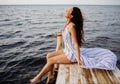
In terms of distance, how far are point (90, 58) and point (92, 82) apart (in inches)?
40.9

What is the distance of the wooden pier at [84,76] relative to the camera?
A: 490 centimetres

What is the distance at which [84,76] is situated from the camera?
17.0 ft

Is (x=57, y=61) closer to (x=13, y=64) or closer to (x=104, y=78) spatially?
(x=104, y=78)

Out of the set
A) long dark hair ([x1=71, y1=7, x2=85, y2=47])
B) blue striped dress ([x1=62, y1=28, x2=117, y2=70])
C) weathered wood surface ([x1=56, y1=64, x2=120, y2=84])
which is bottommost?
weathered wood surface ([x1=56, y1=64, x2=120, y2=84])

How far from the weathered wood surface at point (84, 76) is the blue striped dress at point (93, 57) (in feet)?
0.52

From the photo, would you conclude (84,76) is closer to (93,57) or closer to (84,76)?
(84,76)

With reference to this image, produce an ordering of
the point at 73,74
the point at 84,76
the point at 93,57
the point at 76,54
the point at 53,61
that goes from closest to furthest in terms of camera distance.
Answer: the point at 84,76
the point at 73,74
the point at 76,54
the point at 53,61
the point at 93,57

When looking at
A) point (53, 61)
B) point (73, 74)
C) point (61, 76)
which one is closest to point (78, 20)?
point (53, 61)

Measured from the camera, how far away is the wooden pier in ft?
16.1

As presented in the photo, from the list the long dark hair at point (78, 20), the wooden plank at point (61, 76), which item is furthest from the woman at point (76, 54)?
the wooden plank at point (61, 76)

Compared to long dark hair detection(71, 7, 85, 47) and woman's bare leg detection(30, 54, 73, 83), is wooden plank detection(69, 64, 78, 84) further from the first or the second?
long dark hair detection(71, 7, 85, 47)

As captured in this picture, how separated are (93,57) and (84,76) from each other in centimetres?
95

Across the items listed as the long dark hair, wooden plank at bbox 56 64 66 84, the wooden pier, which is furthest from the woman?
wooden plank at bbox 56 64 66 84

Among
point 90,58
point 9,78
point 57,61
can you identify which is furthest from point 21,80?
point 90,58
